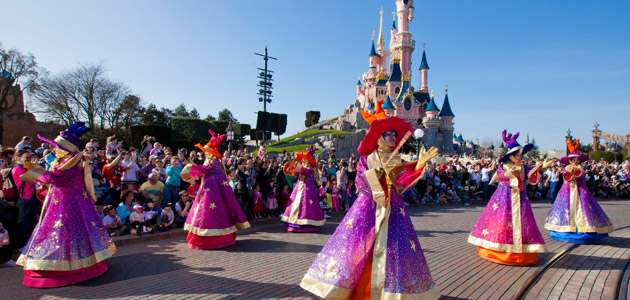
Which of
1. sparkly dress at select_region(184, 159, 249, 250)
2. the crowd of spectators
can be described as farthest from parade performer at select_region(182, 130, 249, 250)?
the crowd of spectators

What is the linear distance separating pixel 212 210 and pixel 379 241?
4.11m

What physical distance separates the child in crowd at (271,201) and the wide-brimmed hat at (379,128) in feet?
21.9

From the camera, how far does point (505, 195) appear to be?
6.14 m

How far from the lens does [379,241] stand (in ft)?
12.1

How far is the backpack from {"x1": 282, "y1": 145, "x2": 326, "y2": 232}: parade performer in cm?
544

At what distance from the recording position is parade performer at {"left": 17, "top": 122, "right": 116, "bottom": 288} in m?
4.52

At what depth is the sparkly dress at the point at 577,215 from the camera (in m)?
7.40

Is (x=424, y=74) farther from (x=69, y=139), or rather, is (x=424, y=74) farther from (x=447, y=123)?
(x=69, y=139)

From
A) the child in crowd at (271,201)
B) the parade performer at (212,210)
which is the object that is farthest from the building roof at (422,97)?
the parade performer at (212,210)

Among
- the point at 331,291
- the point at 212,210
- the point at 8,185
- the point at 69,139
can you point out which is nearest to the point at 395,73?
the point at 212,210

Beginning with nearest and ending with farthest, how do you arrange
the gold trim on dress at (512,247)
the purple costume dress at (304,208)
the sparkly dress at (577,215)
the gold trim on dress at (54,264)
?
the gold trim on dress at (54,264)
the gold trim on dress at (512,247)
the sparkly dress at (577,215)
the purple costume dress at (304,208)

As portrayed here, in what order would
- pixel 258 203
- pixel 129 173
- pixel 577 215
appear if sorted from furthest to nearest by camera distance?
pixel 258 203 < pixel 129 173 < pixel 577 215

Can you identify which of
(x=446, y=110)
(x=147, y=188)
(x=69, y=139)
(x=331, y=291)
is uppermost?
(x=446, y=110)

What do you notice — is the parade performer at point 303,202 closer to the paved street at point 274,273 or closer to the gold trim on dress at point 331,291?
the paved street at point 274,273
